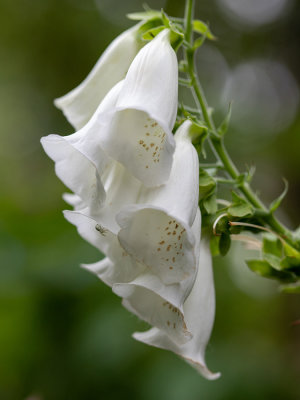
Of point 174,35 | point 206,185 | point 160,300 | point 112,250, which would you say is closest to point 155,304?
point 160,300

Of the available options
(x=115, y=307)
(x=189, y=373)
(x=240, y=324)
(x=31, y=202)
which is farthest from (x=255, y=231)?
(x=31, y=202)

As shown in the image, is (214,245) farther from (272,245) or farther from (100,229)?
(100,229)

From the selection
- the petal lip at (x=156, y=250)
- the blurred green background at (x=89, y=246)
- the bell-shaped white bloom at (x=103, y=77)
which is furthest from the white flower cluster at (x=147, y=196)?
the blurred green background at (x=89, y=246)

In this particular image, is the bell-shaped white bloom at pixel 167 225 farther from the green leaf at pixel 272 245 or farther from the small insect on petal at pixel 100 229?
the green leaf at pixel 272 245

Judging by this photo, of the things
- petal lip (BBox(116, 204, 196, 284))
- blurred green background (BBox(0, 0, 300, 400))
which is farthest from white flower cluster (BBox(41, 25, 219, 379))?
blurred green background (BBox(0, 0, 300, 400))

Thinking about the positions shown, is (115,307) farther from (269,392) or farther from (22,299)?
(269,392)

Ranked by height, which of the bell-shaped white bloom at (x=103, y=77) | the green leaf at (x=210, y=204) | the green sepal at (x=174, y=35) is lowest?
the green leaf at (x=210, y=204)

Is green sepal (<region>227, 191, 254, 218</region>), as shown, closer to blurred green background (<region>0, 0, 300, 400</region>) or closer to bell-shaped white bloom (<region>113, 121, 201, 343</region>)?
bell-shaped white bloom (<region>113, 121, 201, 343</region>)
